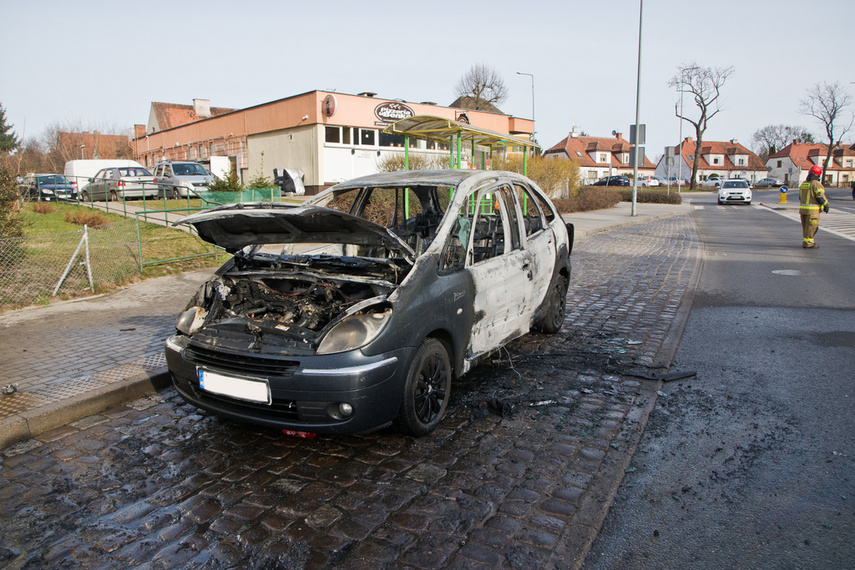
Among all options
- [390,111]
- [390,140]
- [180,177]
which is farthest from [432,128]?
[390,140]

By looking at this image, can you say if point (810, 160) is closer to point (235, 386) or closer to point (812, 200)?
point (812, 200)

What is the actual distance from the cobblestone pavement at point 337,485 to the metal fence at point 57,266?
4.40 m

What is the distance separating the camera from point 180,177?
75.0 ft

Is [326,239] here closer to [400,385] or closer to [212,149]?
[400,385]

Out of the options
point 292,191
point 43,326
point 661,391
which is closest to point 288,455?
point 661,391

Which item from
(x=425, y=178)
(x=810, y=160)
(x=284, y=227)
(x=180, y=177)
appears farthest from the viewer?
(x=810, y=160)

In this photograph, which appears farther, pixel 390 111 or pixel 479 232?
pixel 390 111

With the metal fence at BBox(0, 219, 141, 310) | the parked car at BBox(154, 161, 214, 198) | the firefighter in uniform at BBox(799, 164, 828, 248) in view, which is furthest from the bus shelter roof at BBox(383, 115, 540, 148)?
the parked car at BBox(154, 161, 214, 198)

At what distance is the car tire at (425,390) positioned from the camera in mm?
3816

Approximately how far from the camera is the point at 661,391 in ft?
16.4

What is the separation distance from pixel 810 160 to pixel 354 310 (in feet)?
382

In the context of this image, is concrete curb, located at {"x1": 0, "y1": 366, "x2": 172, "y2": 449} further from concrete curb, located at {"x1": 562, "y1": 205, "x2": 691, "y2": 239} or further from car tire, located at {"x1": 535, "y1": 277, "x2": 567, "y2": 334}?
concrete curb, located at {"x1": 562, "y1": 205, "x2": 691, "y2": 239}

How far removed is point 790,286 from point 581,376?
628 cm

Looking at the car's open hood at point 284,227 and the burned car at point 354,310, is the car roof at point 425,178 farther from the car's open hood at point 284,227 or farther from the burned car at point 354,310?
the car's open hood at point 284,227
